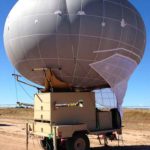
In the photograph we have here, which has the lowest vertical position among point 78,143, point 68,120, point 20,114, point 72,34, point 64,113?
point 78,143

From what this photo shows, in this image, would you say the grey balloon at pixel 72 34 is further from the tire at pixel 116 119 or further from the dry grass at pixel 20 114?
the dry grass at pixel 20 114

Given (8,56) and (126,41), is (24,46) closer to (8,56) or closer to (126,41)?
(8,56)

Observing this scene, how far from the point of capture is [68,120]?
12.9m

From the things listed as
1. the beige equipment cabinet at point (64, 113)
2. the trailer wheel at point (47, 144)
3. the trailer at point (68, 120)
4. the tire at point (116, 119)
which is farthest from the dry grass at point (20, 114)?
the beige equipment cabinet at point (64, 113)

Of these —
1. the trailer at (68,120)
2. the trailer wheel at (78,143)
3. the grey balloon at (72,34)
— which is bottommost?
the trailer wheel at (78,143)

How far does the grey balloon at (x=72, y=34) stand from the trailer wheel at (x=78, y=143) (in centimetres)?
195

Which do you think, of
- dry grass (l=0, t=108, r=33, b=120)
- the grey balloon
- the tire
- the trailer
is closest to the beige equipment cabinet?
the trailer

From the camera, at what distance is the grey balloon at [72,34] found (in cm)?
1191

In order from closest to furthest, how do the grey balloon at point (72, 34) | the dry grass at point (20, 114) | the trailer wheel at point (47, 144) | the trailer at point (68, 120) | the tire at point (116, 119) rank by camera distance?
the grey balloon at point (72, 34), the trailer at point (68, 120), the trailer wheel at point (47, 144), the tire at point (116, 119), the dry grass at point (20, 114)

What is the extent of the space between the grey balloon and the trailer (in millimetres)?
740

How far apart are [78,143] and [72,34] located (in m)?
3.68

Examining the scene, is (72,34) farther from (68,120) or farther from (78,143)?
(78,143)

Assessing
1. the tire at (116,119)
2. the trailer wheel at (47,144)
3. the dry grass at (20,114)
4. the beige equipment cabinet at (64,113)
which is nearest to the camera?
the beige equipment cabinet at (64,113)

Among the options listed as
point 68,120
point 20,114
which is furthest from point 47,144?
point 20,114
